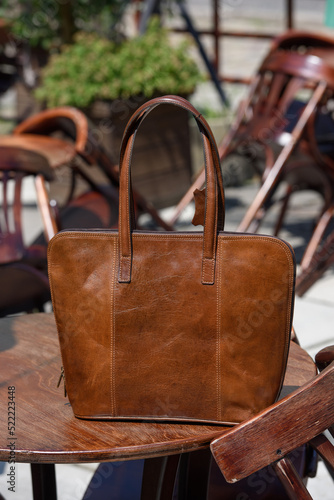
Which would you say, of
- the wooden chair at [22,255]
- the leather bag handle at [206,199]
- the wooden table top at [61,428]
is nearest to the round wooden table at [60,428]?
the wooden table top at [61,428]

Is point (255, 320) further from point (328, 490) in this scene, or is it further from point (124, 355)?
point (328, 490)

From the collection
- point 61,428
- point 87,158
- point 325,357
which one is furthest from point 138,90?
point 61,428

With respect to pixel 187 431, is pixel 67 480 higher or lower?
lower

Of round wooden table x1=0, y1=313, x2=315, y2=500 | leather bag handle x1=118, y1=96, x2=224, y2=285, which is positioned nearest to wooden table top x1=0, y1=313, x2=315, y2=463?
round wooden table x1=0, y1=313, x2=315, y2=500

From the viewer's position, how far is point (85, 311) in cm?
120

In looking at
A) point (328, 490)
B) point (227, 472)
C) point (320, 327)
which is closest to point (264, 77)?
point (320, 327)

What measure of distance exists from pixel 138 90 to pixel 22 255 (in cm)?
272

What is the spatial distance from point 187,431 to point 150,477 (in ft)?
0.51

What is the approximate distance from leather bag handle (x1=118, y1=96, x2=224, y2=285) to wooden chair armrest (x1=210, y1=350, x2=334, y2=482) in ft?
0.78

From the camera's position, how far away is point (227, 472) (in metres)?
1.10

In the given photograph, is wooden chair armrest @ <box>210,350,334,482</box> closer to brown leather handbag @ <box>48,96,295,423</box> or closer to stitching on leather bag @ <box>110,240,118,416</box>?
brown leather handbag @ <box>48,96,295,423</box>

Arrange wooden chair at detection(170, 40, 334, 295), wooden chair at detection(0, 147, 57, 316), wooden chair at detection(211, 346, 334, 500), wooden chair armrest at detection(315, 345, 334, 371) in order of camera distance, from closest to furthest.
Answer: wooden chair at detection(211, 346, 334, 500) < wooden chair armrest at detection(315, 345, 334, 371) < wooden chair at detection(0, 147, 57, 316) < wooden chair at detection(170, 40, 334, 295)

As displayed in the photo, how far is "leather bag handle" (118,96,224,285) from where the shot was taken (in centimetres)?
115

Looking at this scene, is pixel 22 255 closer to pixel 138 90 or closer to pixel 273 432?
pixel 273 432
